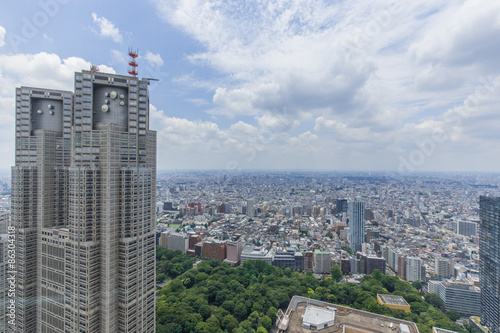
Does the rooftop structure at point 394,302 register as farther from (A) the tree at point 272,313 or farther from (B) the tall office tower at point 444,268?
(B) the tall office tower at point 444,268

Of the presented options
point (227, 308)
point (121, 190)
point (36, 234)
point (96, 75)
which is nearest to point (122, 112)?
point (96, 75)

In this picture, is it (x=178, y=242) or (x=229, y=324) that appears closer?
(x=229, y=324)

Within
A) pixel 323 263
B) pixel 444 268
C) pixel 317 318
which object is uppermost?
pixel 317 318

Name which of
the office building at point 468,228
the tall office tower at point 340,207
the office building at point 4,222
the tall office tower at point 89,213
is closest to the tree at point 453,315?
the tall office tower at point 89,213

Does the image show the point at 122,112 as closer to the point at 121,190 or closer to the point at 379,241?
the point at 121,190

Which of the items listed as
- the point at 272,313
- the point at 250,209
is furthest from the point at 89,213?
the point at 250,209

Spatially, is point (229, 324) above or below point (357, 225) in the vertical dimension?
below

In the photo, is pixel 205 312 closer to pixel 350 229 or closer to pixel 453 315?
pixel 453 315

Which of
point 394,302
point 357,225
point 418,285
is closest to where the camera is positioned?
point 394,302
